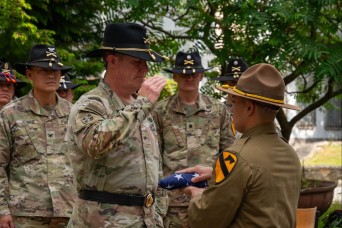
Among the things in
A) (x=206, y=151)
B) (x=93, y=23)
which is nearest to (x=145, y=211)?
(x=206, y=151)

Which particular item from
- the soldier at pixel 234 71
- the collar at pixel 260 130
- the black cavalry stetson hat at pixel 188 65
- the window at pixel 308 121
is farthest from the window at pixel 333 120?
the collar at pixel 260 130

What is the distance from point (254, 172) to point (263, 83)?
1.63ft

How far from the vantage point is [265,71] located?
358 cm

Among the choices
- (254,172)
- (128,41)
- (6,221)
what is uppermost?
(128,41)

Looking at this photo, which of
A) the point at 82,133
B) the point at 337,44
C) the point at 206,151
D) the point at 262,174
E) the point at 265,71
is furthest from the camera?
the point at 337,44

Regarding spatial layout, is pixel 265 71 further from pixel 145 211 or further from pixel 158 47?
pixel 158 47

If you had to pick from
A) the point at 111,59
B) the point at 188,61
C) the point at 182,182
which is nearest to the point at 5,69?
the point at 188,61

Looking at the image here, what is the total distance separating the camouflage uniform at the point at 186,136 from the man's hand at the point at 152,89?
2315 mm

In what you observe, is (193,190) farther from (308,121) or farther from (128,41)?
(308,121)

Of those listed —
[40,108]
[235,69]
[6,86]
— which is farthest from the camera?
[235,69]

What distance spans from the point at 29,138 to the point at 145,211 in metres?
1.80

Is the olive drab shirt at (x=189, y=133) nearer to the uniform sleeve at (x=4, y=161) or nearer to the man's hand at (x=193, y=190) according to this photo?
the uniform sleeve at (x=4, y=161)

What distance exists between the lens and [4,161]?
547 centimetres

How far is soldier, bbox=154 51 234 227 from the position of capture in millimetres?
6191
